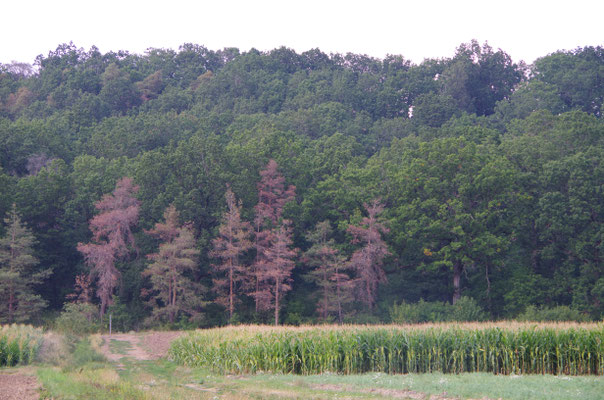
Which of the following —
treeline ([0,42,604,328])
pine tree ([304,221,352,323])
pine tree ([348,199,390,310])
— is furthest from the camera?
treeline ([0,42,604,328])

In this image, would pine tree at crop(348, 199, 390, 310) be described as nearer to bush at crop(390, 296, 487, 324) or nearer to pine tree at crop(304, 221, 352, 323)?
pine tree at crop(304, 221, 352, 323)

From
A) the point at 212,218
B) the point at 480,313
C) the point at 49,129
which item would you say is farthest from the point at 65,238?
the point at 480,313

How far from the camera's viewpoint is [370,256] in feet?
170

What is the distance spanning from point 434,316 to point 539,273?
46.0ft

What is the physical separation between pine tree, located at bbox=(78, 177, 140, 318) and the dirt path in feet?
34.2

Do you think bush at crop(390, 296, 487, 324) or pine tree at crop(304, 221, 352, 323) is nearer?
bush at crop(390, 296, 487, 324)

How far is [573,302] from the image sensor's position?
48562 millimetres

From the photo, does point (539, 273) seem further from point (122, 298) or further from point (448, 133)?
point (122, 298)

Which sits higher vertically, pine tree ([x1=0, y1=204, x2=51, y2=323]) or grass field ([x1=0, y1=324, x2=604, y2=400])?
pine tree ([x1=0, y1=204, x2=51, y2=323])

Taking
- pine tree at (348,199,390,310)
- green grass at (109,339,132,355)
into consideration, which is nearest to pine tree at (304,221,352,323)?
pine tree at (348,199,390,310)

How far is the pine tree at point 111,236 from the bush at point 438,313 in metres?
24.6

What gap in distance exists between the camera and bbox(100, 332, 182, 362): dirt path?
102ft

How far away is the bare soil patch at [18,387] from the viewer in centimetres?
1616

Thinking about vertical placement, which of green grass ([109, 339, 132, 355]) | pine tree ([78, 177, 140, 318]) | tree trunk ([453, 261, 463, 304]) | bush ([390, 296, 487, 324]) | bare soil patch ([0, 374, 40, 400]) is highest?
pine tree ([78, 177, 140, 318])
